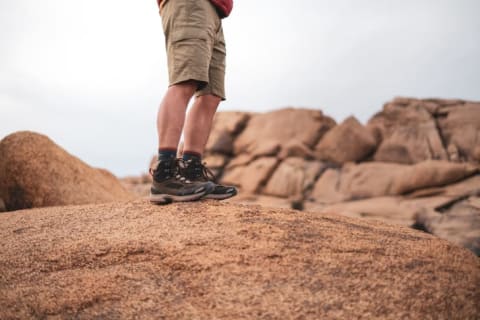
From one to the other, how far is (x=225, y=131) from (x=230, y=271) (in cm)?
1877

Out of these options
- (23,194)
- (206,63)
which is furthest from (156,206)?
(23,194)

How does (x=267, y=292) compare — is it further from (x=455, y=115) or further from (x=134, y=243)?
(x=455, y=115)

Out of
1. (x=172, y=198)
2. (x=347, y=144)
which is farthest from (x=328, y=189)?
(x=172, y=198)

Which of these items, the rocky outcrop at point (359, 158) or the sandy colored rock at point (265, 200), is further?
the sandy colored rock at point (265, 200)

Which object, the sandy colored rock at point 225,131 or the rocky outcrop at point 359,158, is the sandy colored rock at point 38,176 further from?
the sandy colored rock at point 225,131

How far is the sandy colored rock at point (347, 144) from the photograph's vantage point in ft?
56.9

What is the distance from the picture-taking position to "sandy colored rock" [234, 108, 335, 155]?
18969 mm

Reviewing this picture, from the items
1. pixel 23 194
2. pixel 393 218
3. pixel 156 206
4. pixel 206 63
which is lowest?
pixel 393 218

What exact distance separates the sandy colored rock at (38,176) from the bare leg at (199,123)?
308 centimetres

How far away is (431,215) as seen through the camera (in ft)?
40.9

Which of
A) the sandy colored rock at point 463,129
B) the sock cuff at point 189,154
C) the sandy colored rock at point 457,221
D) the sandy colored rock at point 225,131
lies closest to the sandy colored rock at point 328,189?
the sandy colored rock at point 457,221

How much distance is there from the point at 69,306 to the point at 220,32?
2.48 m

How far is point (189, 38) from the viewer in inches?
124

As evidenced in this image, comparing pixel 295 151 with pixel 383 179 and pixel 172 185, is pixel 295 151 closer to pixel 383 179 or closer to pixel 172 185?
pixel 383 179
